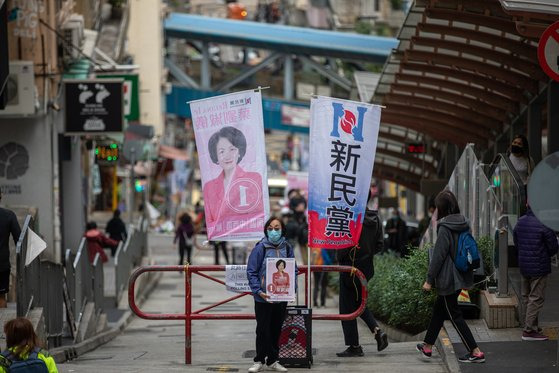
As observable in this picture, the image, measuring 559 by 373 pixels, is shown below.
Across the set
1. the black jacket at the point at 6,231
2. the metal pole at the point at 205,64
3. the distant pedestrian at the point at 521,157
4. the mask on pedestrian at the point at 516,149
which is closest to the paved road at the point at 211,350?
the black jacket at the point at 6,231

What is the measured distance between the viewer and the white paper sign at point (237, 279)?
14.6 metres

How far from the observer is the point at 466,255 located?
43.9ft

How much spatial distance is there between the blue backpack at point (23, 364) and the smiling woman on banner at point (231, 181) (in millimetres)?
5078

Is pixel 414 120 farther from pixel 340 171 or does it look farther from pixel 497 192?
pixel 340 171

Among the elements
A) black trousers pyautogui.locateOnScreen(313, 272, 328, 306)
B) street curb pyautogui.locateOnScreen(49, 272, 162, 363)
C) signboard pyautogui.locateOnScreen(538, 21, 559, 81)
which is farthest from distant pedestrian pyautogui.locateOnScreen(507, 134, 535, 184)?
→ black trousers pyautogui.locateOnScreen(313, 272, 328, 306)

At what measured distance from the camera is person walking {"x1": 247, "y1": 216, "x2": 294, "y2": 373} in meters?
13.5

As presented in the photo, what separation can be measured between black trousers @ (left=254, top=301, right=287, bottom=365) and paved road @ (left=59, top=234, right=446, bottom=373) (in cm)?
43

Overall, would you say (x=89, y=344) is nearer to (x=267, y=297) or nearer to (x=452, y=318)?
(x=267, y=297)

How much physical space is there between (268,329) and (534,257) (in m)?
2.90

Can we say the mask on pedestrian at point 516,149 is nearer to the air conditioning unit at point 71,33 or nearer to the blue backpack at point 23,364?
the blue backpack at point 23,364

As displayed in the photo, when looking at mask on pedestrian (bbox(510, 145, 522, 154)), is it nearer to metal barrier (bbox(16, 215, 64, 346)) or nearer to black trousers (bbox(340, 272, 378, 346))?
black trousers (bbox(340, 272, 378, 346))

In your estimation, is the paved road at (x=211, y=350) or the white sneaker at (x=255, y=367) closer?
the white sneaker at (x=255, y=367)

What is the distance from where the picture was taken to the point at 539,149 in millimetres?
24688

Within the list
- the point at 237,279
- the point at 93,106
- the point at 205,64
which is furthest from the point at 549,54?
the point at 205,64
